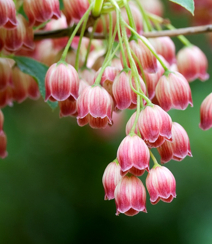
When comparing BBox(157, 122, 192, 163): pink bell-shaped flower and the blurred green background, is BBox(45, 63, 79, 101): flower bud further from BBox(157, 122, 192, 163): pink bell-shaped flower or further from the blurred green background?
the blurred green background

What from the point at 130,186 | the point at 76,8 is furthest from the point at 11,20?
Result: the point at 130,186

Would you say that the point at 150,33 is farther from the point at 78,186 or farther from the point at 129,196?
the point at 78,186

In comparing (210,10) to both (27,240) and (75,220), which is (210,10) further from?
(27,240)

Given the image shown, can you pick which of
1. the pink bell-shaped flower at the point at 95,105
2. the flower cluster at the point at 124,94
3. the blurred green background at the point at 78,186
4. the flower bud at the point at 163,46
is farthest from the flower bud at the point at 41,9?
the blurred green background at the point at 78,186

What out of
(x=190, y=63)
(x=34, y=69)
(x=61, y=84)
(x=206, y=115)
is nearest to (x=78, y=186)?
(x=190, y=63)

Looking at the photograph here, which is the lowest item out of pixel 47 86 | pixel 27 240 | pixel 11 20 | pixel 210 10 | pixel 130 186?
pixel 27 240

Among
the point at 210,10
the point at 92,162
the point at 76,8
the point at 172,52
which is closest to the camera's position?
the point at 76,8

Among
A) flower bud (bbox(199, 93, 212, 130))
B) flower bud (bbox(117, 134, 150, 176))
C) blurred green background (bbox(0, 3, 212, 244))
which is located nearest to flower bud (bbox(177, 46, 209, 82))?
flower bud (bbox(199, 93, 212, 130))
